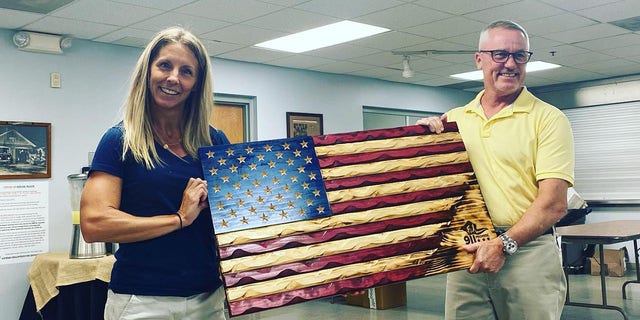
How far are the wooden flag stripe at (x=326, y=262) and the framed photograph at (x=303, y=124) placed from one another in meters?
5.13

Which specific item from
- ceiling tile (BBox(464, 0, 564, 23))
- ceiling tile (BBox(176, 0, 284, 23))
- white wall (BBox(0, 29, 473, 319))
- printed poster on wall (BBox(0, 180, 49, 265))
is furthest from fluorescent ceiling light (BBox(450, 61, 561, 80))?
printed poster on wall (BBox(0, 180, 49, 265))

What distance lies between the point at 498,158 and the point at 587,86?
787 cm

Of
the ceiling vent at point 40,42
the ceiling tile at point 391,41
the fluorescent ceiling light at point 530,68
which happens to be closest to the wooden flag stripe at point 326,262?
the ceiling tile at point 391,41

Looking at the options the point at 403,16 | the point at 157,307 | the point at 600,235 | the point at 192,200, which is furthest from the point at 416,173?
the point at 600,235

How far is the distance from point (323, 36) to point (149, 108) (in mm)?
4193

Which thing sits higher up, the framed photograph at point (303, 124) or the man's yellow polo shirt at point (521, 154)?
the framed photograph at point (303, 124)

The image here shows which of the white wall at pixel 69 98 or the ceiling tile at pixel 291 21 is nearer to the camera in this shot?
the ceiling tile at pixel 291 21

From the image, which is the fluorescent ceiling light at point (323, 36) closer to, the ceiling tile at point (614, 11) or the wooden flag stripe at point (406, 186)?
the ceiling tile at point (614, 11)

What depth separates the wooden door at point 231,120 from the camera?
657 cm

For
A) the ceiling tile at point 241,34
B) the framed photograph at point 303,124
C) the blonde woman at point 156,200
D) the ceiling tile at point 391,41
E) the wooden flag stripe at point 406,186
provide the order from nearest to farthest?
the blonde woman at point 156,200
the wooden flag stripe at point 406,186
the ceiling tile at point 241,34
the ceiling tile at point 391,41
the framed photograph at point 303,124

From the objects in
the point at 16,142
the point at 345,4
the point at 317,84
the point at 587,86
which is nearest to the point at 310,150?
the point at 345,4

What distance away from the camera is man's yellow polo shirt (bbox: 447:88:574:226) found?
6.25 feet

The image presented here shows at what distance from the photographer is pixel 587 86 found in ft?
29.4

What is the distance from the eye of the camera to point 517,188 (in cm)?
196
